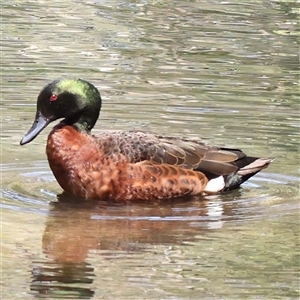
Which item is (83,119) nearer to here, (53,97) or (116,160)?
(53,97)

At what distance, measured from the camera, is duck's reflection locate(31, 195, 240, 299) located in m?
7.46

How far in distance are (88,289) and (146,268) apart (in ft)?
1.95

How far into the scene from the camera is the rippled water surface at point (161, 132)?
24.9 ft

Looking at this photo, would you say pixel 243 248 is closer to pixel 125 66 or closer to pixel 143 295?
pixel 143 295

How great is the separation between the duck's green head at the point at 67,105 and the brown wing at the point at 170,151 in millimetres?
A: 221

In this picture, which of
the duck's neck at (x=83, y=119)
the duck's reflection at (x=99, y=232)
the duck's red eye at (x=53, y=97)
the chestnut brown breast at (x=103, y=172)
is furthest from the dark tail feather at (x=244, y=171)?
the duck's red eye at (x=53, y=97)

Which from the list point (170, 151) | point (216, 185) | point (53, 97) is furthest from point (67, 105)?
point (216, 185)

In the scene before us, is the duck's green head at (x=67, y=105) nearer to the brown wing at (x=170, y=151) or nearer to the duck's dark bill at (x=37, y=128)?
the duck's dark bill at (x=37, y=128)

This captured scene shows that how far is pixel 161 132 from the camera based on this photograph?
1184 cm

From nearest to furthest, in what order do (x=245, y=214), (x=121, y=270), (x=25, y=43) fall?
(x=121, y=270), (x=245, y=214), (x=25, y=43)

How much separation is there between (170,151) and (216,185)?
1.73 ft

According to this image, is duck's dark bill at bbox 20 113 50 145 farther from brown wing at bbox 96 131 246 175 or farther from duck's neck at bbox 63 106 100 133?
brown wing at bbox 96 131 246 175

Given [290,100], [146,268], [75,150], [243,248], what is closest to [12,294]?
[146,268]

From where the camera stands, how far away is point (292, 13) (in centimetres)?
1861
